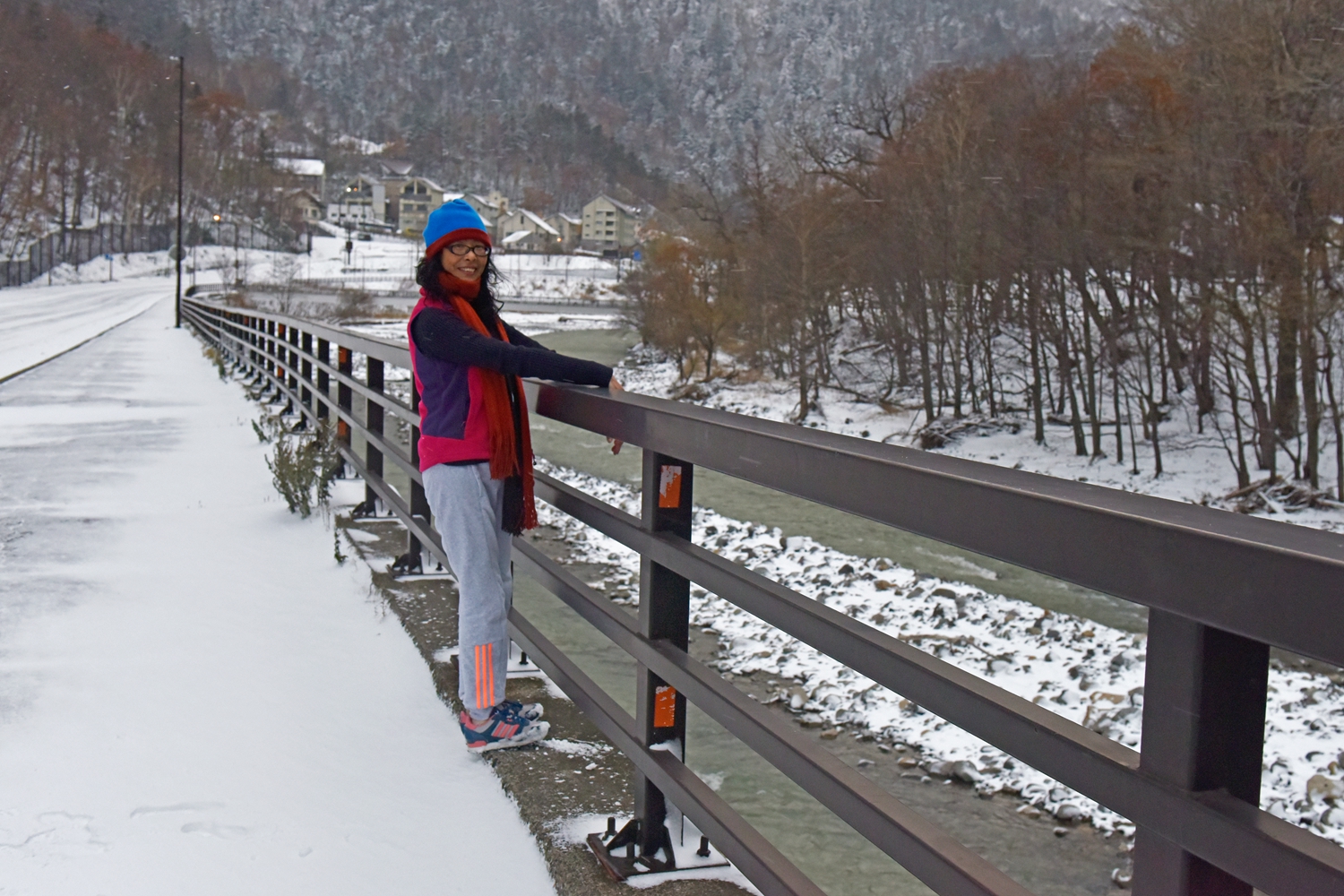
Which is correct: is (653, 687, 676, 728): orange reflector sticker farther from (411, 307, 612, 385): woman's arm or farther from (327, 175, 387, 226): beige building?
(327, 175, 387, 226): beige building

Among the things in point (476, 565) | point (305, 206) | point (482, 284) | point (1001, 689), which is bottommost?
point (476, 565)

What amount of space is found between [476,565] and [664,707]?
1042 mm

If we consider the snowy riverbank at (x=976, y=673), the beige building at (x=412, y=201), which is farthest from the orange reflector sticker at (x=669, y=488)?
the beige building at (x=412, y=201)

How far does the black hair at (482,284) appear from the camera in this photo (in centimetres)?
375

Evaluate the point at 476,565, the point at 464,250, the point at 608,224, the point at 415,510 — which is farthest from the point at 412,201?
the point at 476,565

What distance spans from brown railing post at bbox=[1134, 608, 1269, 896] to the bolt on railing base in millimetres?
1746

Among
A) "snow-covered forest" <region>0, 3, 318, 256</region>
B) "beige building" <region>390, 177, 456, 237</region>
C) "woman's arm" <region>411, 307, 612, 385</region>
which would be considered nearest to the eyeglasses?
"woman's arm" <region>411, 307, 612, 385</region>

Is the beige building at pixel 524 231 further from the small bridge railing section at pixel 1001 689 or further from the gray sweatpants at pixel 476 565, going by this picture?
the small bridge railing section at pixel 1001 689

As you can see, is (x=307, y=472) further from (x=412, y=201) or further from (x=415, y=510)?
(x=412, y=201)

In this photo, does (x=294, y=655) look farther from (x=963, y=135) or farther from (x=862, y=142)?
(x=862, y=142)

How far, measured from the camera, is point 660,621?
2.98 m

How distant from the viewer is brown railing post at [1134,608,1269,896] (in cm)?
135

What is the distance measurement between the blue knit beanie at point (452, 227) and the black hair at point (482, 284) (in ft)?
0.12

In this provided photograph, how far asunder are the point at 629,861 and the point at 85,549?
4622 millimetres
